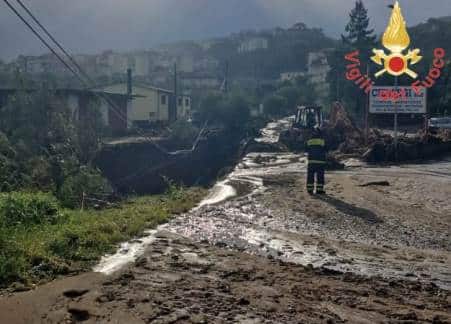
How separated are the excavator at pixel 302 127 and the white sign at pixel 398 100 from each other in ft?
14.1

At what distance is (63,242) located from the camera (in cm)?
652

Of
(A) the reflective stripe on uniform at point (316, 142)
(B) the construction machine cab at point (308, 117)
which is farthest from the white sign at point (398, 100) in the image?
(A) the reflective stripe on uniform at point (316, 142)

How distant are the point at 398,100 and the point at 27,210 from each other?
19.6 metres

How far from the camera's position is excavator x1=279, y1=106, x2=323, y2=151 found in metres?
27.4

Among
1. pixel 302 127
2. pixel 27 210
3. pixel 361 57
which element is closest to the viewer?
pixel 27 210

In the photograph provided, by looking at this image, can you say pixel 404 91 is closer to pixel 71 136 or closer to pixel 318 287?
pixel 71 136

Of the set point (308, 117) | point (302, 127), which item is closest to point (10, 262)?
point (302, 127)

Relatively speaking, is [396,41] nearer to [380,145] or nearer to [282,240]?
[380,145]

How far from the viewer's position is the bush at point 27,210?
7961mm

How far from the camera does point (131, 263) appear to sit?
6.12 m

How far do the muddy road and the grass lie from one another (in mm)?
259

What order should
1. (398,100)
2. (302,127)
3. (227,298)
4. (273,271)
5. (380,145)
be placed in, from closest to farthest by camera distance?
(227,298) < (273,271) < (380,145) < (398,100) < (302,127)

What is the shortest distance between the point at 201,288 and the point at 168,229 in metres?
3.01

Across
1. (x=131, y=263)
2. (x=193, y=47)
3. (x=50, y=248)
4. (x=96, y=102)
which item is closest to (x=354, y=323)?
(x=131, y=263)
